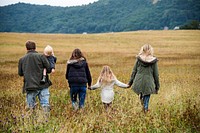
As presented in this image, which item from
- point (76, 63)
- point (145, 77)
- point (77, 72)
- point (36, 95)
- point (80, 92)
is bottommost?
point (80, 92)

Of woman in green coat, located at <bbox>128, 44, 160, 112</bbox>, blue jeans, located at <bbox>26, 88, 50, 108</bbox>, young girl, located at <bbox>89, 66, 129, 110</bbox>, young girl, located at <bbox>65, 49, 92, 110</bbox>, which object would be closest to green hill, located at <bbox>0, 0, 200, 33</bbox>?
young girl, located at <bbox>89, 66, 129, 110</bbox>

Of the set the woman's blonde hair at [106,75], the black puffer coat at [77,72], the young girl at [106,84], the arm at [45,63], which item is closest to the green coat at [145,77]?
the young girl at [106,84]

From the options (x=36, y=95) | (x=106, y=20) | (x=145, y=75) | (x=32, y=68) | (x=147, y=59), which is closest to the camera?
(x=32, y=68)

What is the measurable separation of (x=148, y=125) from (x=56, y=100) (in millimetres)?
4330

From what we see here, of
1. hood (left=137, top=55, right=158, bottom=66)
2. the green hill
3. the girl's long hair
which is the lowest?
the green hill

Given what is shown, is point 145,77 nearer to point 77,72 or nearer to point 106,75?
point 106,75

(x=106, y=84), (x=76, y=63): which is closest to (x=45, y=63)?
(x=76, y=63)

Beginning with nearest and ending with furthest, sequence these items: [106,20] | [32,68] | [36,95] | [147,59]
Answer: [32,68], [36,95], [147,59], [106,20]

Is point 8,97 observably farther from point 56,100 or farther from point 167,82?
point 167,82

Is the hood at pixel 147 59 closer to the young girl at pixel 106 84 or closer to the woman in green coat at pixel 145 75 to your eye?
the woman in green coat at pixel 145 75

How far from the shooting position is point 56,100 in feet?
36.4

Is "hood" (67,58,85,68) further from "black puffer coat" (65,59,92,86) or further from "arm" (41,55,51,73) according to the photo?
"arm" (41,55,51,73)

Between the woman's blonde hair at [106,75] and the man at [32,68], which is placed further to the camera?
the woman's blonde hair at [106,75]

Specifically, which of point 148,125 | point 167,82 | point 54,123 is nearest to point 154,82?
point 148,125
